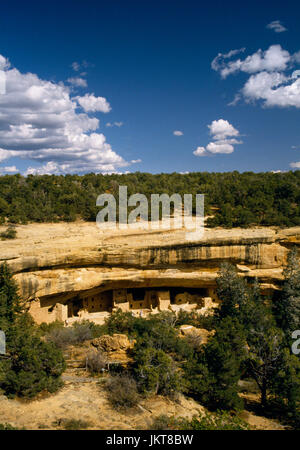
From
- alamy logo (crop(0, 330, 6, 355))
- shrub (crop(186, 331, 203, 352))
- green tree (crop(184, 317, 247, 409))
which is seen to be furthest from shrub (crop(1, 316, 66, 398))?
shrub (crop(186, 331, 203, 352))

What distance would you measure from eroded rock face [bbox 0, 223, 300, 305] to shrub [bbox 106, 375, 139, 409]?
606cm

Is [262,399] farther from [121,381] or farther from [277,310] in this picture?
[277,310]

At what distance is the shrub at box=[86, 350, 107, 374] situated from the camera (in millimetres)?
10898

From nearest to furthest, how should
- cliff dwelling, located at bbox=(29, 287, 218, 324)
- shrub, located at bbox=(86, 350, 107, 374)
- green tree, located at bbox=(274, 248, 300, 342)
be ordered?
shrub, located at bbox=(86, 350, 107, 374) < green tree, located at bbox=(274, 248, 300, 342) < cliff dwelling, located at bbox=(29, 287, 218, 324)

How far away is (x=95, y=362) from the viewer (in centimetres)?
1098

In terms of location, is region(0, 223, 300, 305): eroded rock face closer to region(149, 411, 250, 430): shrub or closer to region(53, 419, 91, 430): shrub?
region(53, 419, 91, 430): shrub

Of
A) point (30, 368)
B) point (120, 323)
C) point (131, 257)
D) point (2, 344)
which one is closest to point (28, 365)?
point (30, 368)

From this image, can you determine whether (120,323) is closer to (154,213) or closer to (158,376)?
(158,376)

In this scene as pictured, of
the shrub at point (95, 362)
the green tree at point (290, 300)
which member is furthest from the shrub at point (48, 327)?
the green tree at point (290, 300)

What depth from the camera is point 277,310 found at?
16391 millimetres

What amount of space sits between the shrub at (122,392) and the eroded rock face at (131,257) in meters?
6.06

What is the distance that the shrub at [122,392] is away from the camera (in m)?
8.77

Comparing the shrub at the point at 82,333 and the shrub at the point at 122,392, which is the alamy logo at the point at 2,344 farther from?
the shrub at the point at 122,392

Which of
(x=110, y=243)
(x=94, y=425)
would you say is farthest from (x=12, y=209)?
(x=94, y=425)
